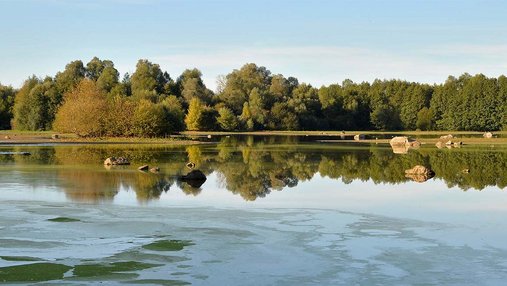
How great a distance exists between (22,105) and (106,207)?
75.1 metres

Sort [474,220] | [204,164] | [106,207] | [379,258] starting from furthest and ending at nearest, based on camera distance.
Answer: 1. [204,164]
2. [106,207]
3. [474,220]
4. [379,258]

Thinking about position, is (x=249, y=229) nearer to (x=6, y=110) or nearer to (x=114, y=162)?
(x=114, y=162)

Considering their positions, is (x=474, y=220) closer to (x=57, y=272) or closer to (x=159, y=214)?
(x=159, y=214)

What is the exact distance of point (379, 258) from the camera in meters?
11.6

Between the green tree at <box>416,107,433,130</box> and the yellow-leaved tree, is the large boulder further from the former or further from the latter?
the green tree at <box>416,107,433,130</box>

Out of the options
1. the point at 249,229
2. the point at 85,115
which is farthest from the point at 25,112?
the point at 249,229

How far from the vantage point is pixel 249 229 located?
47.5ft

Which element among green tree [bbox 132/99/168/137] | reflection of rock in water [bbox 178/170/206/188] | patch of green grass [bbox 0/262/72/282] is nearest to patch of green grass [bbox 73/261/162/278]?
patch of green grass [bbox 0/262/72/282]

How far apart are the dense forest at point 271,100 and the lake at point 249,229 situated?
50.6 metres

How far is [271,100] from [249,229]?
9300 centimetres

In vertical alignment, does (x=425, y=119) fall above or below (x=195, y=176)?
above

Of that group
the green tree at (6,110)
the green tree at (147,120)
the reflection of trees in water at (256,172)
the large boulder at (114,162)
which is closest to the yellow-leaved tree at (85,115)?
the green tree at (147,120)

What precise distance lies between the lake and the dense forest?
166ft

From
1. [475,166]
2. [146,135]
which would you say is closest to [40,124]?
[146,135]
